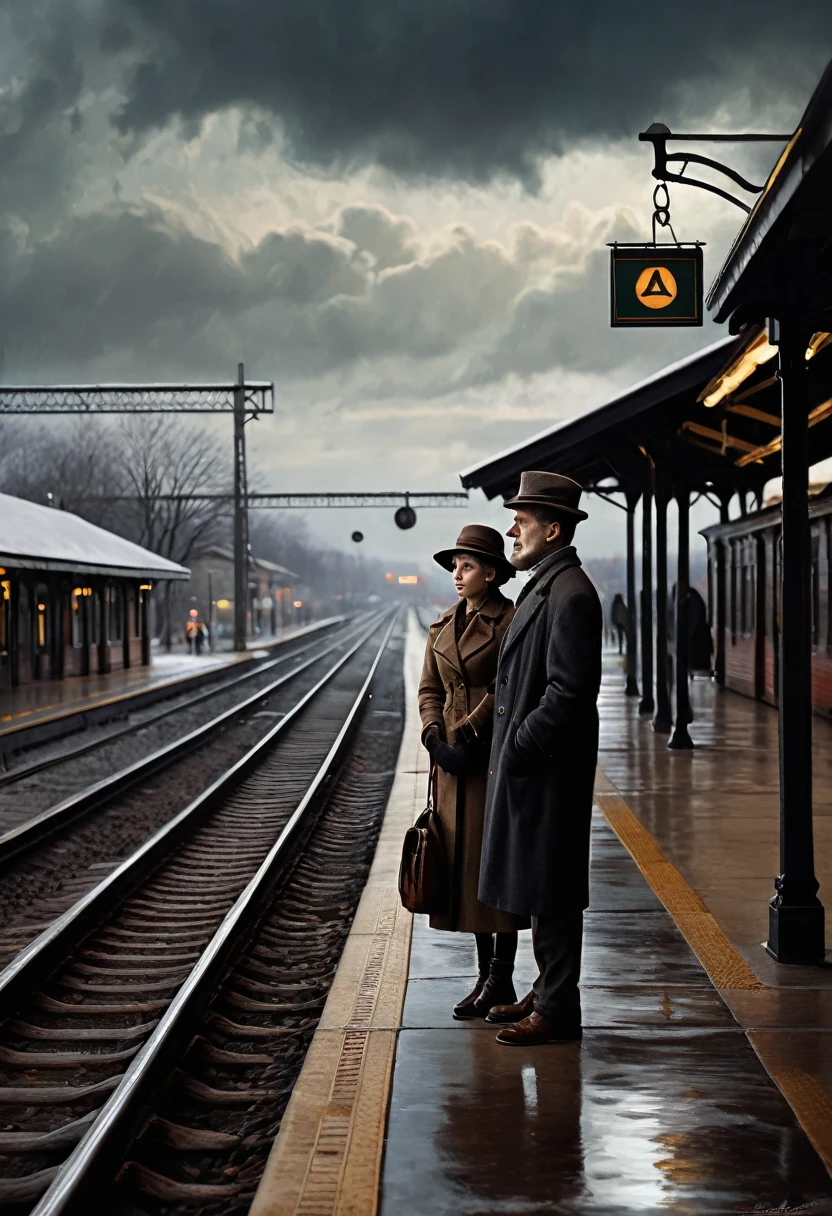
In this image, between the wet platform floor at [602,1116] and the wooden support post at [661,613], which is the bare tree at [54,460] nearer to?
the wooden support post at [661,613]

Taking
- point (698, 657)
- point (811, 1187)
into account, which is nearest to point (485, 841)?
point (811, 1187)

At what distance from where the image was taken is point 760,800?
10.3 m

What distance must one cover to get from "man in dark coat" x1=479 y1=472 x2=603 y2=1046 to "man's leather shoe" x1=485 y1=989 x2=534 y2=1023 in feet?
0.63

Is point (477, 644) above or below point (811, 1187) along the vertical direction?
above

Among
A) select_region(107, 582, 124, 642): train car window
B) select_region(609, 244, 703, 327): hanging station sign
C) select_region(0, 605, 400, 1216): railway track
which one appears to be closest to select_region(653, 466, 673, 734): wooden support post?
select_region(609, 244, 703, 327): hanging station sign

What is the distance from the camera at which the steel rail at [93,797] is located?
9797mm

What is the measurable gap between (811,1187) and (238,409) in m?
36.1

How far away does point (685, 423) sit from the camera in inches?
573

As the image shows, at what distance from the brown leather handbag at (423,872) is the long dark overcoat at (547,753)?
Answer: 30cm

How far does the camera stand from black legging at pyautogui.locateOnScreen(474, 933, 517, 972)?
489cm

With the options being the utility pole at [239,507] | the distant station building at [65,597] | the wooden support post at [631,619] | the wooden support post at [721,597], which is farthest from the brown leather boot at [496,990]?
the utility pole at [239,507]

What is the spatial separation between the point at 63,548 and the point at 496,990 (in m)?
22.0

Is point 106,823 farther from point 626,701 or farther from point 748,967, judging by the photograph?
point 626,701

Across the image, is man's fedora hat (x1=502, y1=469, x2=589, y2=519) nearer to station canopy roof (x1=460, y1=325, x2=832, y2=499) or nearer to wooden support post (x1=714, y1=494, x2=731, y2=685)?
station canopy roof (x1=460, y1=325, x2=832, y2=499)
